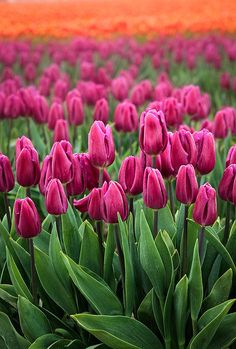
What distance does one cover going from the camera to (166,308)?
6.09 ft

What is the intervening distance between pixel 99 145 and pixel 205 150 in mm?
325

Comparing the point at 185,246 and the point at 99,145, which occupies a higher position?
the point at 99,145

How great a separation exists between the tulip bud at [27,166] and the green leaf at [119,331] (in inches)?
18.1

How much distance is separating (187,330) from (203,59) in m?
5.56

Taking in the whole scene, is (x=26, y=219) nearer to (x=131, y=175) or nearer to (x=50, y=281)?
(x=50, y=281)

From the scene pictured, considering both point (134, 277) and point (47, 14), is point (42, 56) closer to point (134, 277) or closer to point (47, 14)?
point (134, 277)

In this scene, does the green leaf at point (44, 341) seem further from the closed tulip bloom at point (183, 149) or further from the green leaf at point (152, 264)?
the closed tulip bloom at point (183, 149)

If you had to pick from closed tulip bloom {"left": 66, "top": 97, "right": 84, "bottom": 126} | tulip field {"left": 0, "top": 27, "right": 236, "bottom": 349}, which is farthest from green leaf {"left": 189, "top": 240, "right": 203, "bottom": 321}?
closed tulip bloom {"left": 66, "top": 97, "right": 84, "bottom": 126}

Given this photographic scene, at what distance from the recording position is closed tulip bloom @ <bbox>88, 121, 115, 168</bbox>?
193 centimetres

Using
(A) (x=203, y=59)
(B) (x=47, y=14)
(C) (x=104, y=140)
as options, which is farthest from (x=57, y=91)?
(B) (x=47, y=14)

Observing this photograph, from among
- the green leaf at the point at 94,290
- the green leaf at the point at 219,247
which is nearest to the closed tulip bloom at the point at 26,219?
the green leaf at the point at 94,290

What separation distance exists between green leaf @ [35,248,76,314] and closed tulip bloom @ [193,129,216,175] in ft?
1.83

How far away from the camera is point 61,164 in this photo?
1916mm

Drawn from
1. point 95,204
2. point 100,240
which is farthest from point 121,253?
point 95,204
